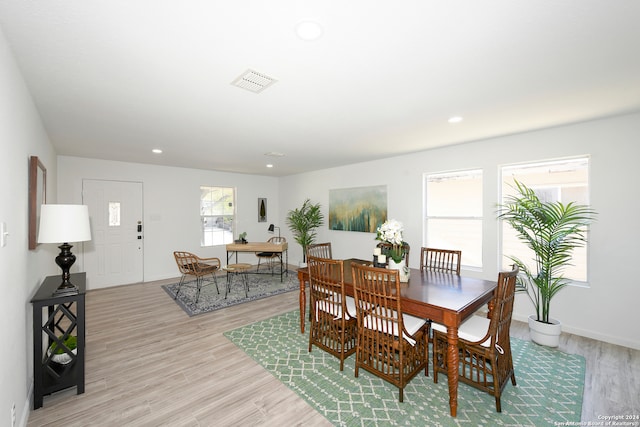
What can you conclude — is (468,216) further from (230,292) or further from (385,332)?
(230,292)

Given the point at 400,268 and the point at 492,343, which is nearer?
the point at 492,343

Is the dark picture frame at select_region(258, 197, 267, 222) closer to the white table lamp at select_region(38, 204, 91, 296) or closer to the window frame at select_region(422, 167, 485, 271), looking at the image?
the window frame at select_region(422, 167, 485, 271)

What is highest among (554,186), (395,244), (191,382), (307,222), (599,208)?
(554,186)

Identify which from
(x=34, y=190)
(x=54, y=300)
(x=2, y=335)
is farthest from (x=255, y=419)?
(x=34, y=190)

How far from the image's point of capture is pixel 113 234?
5.42 m

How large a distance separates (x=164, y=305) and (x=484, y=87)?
501 cm

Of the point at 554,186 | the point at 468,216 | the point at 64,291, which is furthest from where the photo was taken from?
the point at 468,216

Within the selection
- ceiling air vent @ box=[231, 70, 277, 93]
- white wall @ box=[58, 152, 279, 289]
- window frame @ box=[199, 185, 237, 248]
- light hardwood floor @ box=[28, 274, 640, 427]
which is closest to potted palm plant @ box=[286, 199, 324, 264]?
window frame @ box=[199, 185, 237, 248]

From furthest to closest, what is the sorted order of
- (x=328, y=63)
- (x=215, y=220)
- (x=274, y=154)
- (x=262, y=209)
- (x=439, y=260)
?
(x=262, y=209) → (x=215, y=220) → (x=274, y=154) → (x=439, y=260) → (x=328, y=63)

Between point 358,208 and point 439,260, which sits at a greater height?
point 358,208

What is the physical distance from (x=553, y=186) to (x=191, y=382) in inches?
183

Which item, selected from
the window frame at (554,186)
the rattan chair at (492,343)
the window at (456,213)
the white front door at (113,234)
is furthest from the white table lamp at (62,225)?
the window frame at (554,186)

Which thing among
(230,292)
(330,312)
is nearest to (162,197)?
(230,292)

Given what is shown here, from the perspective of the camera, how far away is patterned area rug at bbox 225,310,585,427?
1952 mm
